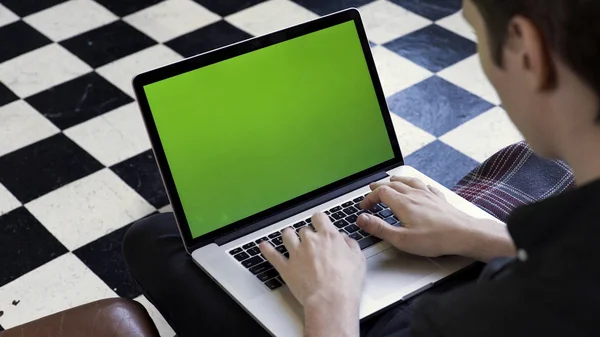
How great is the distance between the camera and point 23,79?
2506 mm

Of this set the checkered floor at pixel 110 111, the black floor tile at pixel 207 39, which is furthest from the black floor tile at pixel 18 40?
the black floor tile at pixel 207 39

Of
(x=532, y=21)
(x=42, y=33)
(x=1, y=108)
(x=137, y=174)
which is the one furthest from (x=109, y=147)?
(x=532, y=21)

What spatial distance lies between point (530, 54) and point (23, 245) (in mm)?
1534

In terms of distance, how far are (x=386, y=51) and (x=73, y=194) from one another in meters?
1.12

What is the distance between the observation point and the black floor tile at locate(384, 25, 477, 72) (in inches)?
101

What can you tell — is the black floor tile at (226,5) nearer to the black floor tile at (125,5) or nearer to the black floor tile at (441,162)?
the black floor tile at (125,5)

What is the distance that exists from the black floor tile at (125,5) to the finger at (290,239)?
1.93 metres

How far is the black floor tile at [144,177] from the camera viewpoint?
2061 millimetres

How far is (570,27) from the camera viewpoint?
0.63m

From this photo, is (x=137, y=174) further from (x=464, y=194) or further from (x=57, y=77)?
(x=464, y=194)

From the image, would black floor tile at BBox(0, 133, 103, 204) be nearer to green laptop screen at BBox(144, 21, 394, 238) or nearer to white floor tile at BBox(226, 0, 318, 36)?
white floor tile at BBox(226, 0, 318, 36)

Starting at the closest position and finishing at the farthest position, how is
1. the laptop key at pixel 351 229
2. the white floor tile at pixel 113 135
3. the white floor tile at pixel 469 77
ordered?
the laptop key at pixel 351 229, the white floor tile at pixel 113 135, the white floor tile at pixel 469 77

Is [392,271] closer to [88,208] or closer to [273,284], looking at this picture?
[273,284]

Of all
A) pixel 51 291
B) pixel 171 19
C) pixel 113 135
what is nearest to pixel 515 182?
pixel 51 291
